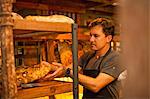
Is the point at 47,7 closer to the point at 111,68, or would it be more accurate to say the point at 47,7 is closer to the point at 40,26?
the point at 111,68

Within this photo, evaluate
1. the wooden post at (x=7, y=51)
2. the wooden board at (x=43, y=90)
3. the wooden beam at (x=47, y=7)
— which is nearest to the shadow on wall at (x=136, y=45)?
the wooden post at (x=7, y=51)

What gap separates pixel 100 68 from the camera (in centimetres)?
188

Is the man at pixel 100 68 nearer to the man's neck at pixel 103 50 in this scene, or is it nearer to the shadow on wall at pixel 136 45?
the man's neck at pixel 103 50

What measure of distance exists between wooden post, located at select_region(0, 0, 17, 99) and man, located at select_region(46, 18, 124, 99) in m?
0.57

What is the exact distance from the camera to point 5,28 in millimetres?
1204

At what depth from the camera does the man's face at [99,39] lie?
6.39 feet

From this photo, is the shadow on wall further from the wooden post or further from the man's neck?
the man's neck

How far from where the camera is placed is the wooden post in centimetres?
119

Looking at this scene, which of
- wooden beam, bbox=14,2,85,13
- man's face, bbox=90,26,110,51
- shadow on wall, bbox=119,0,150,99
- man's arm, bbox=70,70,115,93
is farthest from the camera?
wooden beam, bbox=14,2,85,13

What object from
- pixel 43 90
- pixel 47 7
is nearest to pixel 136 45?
pixel 43 90

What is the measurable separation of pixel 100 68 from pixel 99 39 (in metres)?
0.24

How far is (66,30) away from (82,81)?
16.5 inches

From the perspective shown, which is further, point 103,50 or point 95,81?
point 103,50

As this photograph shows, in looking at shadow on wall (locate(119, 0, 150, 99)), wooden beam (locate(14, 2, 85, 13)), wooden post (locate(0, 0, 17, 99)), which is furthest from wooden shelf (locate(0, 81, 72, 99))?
shadow on wall (locate(119, 0, 150, 99))
